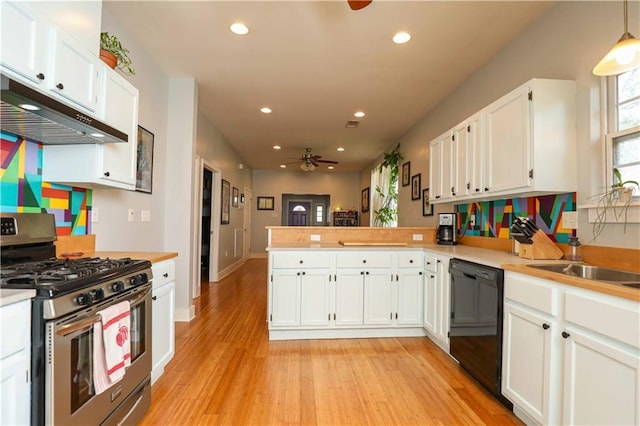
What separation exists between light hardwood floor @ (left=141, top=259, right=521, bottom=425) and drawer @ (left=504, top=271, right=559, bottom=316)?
736 millimetres

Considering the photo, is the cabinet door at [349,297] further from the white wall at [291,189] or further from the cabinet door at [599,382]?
the white wall at [291,189]

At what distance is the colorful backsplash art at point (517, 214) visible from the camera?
223 centimetres

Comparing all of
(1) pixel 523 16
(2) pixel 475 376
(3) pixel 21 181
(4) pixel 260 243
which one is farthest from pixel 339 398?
(4) pixel 260 243

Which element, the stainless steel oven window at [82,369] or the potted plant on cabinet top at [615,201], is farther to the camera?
the potted plant on cabinet top at [615,201]

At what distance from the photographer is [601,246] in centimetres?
190

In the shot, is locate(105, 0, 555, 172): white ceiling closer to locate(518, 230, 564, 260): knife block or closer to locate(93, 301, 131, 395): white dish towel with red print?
locate(518, 230, 564, 260): knife block

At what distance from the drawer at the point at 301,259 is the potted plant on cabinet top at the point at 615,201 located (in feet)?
6.65

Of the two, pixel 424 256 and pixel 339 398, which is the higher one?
pixel 424 256

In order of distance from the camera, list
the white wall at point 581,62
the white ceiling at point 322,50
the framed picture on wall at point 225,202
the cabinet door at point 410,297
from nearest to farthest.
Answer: the white wall at point 581,62 < the white ceiling at point 322,50 < the cabinet door at point 410,297 < the framed picture on wall at point 225,202

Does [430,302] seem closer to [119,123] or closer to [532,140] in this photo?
[532,140]

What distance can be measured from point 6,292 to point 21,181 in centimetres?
101

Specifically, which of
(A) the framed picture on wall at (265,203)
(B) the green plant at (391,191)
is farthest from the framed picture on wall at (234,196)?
(B) the green plant at (391,191)

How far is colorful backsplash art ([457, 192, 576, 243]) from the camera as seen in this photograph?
2.23 metres

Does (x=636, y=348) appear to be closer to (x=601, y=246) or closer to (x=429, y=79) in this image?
(x=601, y=246)
